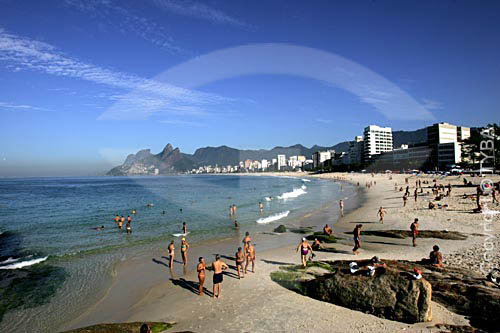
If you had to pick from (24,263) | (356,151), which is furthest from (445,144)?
(24,263)

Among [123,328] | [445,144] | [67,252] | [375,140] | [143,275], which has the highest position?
[375,140]

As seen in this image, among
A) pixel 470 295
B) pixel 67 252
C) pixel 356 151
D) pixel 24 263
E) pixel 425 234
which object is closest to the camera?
pixel 470 295

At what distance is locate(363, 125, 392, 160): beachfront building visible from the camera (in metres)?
131

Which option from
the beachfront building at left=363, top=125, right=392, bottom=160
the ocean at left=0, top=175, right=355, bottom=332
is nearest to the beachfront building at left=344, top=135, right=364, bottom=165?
the beachfront building at left=363, top=125, right=392, bottom=160

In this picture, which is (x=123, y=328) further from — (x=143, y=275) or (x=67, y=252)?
(x=67, y=252)

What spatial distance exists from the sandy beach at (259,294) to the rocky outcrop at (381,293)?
18cm

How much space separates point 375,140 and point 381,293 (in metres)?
137

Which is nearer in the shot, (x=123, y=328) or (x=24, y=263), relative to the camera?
(x=123, y=328)

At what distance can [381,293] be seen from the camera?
6.88 m

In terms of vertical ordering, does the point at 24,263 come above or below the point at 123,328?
below

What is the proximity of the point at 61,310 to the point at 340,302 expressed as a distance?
7.97 m

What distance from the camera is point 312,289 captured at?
8.33 m

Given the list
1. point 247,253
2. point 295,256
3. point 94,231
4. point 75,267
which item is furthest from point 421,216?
point 94,231

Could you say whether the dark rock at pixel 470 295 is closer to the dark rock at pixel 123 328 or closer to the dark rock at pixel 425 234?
the dark rock at pixel 425 234
